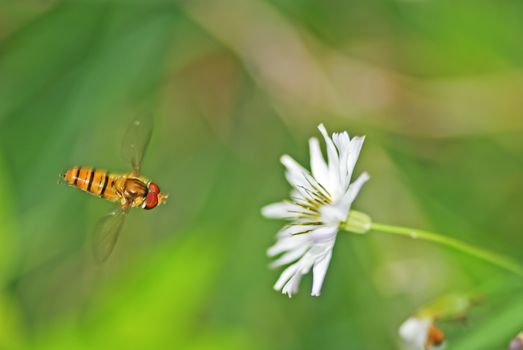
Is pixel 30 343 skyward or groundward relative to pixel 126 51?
groundward

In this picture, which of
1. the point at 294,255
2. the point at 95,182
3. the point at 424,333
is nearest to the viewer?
the point at 294,255

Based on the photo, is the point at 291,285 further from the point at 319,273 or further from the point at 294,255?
the point at 294,255

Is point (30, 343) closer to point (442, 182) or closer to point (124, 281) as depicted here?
point (124, 281)

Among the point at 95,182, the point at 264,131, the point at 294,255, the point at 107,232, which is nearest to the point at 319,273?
the point at 294,255

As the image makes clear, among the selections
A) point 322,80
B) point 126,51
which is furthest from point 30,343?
point 322,80

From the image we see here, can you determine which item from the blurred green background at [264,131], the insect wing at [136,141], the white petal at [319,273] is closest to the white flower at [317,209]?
the white petal at [319,273]

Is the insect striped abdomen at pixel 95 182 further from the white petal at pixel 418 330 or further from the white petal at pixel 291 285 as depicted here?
the white petal at pixel 418 330

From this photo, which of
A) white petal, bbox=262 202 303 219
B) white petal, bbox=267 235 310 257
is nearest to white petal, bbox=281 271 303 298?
white petal, bbox=267 235 310 257
